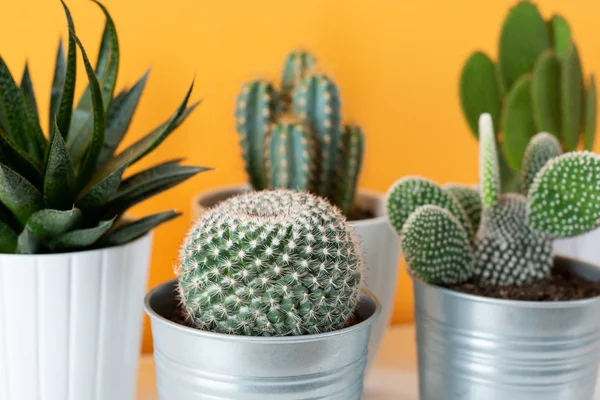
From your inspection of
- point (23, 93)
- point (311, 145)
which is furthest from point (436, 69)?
point (23, 93)

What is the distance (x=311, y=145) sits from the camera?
103cm

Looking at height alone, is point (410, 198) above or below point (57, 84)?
below

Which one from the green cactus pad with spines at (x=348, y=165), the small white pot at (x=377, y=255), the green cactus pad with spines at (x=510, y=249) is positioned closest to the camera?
the green cactus pad with spines at (x=510, y=249)

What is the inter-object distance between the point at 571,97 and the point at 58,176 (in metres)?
0.71

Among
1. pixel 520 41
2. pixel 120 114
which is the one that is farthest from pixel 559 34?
pixel 120 114

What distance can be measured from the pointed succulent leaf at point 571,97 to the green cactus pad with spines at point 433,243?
33 cm

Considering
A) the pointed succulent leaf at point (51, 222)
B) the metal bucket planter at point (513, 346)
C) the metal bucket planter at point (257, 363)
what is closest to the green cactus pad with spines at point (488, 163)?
the metal bucket planter at point (513, 346)

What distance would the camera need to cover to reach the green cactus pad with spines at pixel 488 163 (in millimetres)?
837

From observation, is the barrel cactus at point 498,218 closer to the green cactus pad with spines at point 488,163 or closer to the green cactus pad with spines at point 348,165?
the green cactus pad with spines at point 488,163

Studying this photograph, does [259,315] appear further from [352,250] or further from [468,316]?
[468,316]

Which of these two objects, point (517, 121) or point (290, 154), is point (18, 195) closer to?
point (290, 154)

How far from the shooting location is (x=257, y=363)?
2.15ft

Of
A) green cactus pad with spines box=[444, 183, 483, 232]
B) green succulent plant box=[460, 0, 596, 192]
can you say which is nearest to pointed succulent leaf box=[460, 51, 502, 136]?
green succulent plant box=[460, 0, 596, 192]

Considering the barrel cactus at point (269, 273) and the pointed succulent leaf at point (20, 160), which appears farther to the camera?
the pointed succulent leaf at point (20, 160)
